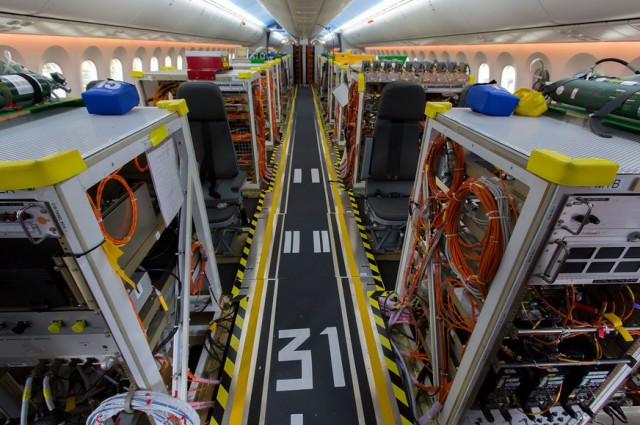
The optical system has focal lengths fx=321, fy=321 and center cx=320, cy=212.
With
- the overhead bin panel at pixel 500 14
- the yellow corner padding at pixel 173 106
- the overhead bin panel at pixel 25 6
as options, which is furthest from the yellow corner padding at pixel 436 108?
the overhead bin panel at pixel 25 6

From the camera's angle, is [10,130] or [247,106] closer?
[10,130]

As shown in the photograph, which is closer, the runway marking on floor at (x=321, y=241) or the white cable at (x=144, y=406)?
the white cable at (x=144, y=406)

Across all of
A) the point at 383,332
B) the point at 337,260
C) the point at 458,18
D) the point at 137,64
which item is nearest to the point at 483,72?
the point at 458,18

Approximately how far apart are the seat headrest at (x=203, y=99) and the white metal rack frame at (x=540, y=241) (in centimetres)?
304

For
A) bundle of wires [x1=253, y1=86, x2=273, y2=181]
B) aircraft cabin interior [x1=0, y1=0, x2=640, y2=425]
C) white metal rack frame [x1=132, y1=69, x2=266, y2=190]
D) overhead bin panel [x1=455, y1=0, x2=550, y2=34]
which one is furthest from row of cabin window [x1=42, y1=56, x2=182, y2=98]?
overhead bin panel [x1=455, y1=0, x2=550, y2=34]

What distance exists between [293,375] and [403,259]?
1.59 metres

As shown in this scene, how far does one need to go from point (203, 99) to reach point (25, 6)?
2685 mm

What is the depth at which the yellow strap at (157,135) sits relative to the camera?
2047mm

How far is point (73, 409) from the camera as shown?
6.82 feet

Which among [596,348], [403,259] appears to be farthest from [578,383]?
[403,259]

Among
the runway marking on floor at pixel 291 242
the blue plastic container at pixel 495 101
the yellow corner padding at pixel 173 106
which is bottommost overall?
the runway marking on floor at pixel 291 242

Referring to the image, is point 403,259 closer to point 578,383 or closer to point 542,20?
point 578,383

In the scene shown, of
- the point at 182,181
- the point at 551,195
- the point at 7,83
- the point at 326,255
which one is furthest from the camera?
the point at 326,255

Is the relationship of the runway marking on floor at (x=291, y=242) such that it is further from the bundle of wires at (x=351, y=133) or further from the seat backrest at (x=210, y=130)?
the bundle of wires at (x=351, y=133)
